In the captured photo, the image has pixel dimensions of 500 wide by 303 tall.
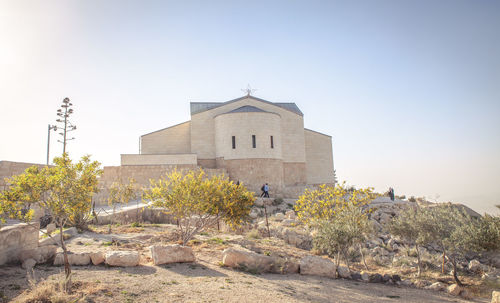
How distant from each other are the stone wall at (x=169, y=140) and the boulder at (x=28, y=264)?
2114 centimetres

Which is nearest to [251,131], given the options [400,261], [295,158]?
[295,158]

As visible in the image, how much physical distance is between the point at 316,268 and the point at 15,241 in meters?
7.45

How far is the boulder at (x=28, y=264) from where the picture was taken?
7.37 meters

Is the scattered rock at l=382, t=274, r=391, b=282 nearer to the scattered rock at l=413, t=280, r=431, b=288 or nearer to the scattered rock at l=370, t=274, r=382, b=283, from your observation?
the scattered rock at l=370, t=274, r=382, b=283

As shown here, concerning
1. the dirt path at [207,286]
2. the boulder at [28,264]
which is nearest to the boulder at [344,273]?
the dirt path at [207,286]

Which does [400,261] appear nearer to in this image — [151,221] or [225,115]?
[151,221]

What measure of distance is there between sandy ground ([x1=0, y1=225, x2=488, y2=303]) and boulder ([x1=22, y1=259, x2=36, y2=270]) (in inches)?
4.8

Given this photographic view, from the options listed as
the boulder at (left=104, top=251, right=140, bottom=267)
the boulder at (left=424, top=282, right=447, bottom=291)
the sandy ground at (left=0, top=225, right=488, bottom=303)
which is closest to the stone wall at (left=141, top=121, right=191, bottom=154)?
the sandy ground at (left=0, top=225, right=488, bottom=303)

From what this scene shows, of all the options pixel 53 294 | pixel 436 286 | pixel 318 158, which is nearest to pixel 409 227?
pixel 436 286

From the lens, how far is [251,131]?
2692 cm

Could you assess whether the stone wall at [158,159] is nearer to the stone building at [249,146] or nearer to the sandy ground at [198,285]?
the stone building at [249,146]

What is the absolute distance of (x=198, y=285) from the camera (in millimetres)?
7055

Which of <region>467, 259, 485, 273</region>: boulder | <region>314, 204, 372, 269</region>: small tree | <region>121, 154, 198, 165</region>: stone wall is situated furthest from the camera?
<region>121, 154, 198, 165</region>: stone wall

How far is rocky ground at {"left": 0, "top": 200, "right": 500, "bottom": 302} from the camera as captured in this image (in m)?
6.32
